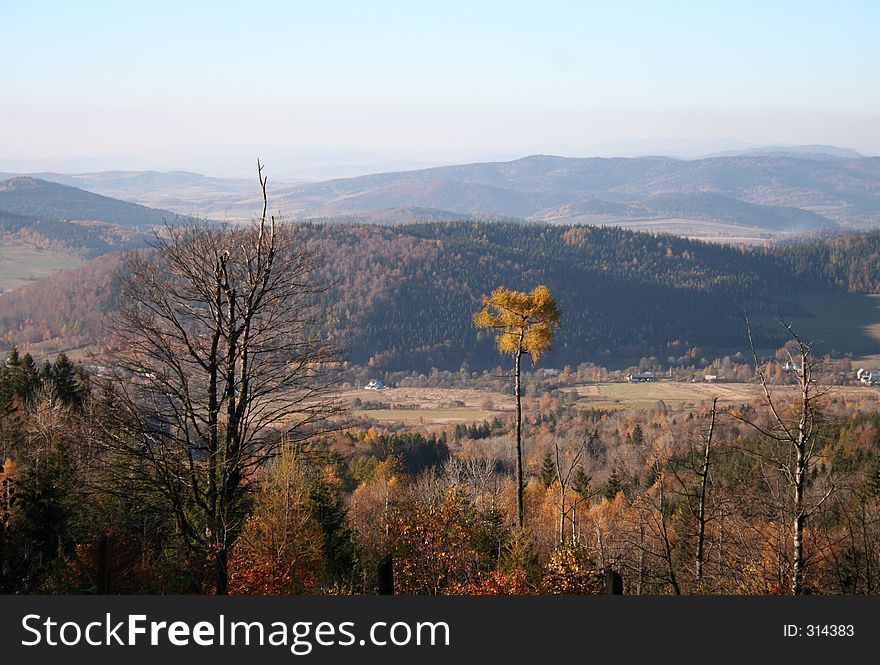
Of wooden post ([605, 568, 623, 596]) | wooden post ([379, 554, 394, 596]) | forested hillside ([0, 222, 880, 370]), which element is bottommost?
forested hillside ([0, 222, 880, 370])

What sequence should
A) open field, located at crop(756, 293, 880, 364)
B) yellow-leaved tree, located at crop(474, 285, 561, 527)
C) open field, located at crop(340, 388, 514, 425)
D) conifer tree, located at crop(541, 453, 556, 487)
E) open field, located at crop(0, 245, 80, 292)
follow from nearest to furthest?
yellow-leaved tree, located at crop(474, 285, 561, 527) < conifer tree, located at crop(541, 453, 556, 487) < open field, located at crop(340, 388, 514, 425) < open field, located at crop(756, 293, 880, 364) < open field, located at crop(0, 245, 80, 292)

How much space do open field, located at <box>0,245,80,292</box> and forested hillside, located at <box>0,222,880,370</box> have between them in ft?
82.0

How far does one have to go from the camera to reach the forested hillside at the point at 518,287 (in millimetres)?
135000

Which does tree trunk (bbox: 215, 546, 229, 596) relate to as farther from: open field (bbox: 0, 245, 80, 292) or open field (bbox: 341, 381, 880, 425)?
open field (bbox: 0, 245, 80, 292)

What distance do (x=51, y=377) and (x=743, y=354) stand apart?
4900 inches

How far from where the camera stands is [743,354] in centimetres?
14025

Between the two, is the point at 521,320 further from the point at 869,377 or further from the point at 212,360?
the point at 869,377

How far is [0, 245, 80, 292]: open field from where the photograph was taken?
163 metres

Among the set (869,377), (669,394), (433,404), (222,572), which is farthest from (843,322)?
(222,572)

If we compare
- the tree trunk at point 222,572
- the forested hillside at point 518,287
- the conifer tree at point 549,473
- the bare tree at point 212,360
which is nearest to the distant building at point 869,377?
the forested hillside at point 518,287

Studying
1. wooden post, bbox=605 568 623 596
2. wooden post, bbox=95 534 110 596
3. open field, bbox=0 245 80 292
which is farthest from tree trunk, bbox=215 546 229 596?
open field, bbox=0 245 80 292

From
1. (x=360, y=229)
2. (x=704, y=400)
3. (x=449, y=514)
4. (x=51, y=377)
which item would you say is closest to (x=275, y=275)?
(x=449, y=514)

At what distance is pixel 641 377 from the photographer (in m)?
125

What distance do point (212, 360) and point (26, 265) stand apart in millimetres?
189012
